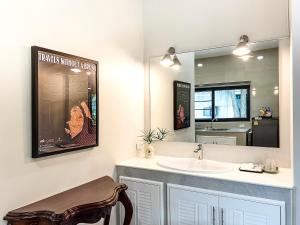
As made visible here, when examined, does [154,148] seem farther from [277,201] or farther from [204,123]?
[277,201]

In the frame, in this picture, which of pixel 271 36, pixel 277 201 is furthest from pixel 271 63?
pixel 277 201

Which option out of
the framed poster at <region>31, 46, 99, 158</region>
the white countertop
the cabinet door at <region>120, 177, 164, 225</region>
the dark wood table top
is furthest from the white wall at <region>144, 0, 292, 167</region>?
the dark wood table top

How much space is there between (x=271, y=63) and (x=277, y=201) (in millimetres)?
1252

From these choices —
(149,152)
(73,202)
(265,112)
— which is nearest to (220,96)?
(265,112)

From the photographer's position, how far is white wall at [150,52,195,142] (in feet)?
9.17

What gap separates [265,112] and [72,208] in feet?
6.19

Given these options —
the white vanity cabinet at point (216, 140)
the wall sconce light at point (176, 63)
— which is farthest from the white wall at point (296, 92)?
the wall sconce light at point (176, 63)

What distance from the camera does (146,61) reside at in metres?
3.05

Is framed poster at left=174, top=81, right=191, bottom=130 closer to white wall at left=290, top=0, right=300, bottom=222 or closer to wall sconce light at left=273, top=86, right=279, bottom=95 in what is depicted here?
wall sconce light at left=273, top=86, right=279, bottom=95

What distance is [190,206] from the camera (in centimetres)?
219

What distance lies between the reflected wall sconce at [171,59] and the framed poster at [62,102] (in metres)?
0.92

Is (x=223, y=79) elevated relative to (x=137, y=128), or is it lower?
elevated

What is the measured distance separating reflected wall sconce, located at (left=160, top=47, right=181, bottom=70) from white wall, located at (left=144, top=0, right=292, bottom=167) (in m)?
0.07

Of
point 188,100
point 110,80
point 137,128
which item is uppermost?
point 110,80
